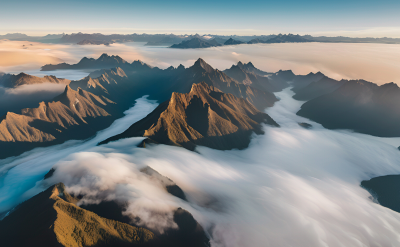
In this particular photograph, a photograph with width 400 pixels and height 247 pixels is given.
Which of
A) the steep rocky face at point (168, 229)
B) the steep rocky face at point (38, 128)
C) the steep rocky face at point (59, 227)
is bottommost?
the steep rocky face at point (38, 128)

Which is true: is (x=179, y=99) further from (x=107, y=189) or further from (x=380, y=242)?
(x=380, y=242)

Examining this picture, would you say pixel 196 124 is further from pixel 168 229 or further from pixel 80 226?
pixel 80 226

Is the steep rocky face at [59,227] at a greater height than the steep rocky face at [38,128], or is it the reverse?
the steep rocky face at [59,227]

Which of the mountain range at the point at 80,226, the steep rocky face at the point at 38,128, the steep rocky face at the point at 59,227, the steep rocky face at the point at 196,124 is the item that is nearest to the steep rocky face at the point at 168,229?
the mountain range at the point at 80,226

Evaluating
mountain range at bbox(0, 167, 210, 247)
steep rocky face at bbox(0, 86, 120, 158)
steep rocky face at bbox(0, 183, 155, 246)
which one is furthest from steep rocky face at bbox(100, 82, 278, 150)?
steep rocky face at bbox(0, 86, 120, 158)

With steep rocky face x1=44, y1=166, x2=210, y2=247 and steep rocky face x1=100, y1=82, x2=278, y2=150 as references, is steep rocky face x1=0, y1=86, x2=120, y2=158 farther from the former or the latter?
steep rocky face x1=44, y1=166, x2=210, y2=247

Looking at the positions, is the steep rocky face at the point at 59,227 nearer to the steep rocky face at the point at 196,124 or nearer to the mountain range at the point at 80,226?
the mountain range at the point at 80,226
